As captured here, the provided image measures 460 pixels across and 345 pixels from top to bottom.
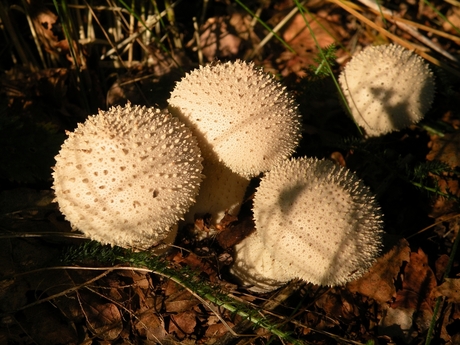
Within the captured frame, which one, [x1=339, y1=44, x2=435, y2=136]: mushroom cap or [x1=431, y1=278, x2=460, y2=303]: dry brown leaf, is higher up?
[x1=339, y1=44, x2=435, y2=136]: mushroom cap

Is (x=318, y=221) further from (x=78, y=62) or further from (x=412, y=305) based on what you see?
(x=78, y=62)

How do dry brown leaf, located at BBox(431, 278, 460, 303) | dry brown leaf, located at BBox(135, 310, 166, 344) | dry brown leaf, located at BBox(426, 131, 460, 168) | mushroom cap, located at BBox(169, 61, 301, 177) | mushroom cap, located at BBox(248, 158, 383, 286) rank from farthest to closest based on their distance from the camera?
dry brown leaf, located at BBox(426, 131, 460, 168) < dry brown leaf, located at BBox(431, 278, 460, 303) < dry brown leaf, located at BBox(135, 310, 166, 344) < mushroom cap, located at BBox(169, 61, 301, 177) < mushroom cap, located at BBox(248, 158, 383, 286)

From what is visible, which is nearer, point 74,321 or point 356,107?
point 74,321

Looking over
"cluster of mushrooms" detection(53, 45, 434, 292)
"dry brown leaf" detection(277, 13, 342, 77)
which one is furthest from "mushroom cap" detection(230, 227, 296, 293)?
"dry brown leaf" detection(277, 13, 342, 77)

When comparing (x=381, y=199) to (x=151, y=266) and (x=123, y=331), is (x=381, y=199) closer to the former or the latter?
(x=151, y=266)

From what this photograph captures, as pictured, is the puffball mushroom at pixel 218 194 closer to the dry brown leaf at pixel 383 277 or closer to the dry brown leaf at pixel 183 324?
the dry brown leaf at pixel 183 324

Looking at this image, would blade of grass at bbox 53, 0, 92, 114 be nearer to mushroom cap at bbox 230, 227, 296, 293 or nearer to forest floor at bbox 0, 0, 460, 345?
forest floor at bbox 0, 0, 460, 345

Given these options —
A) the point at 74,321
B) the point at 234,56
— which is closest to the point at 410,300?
the point at 74,321
